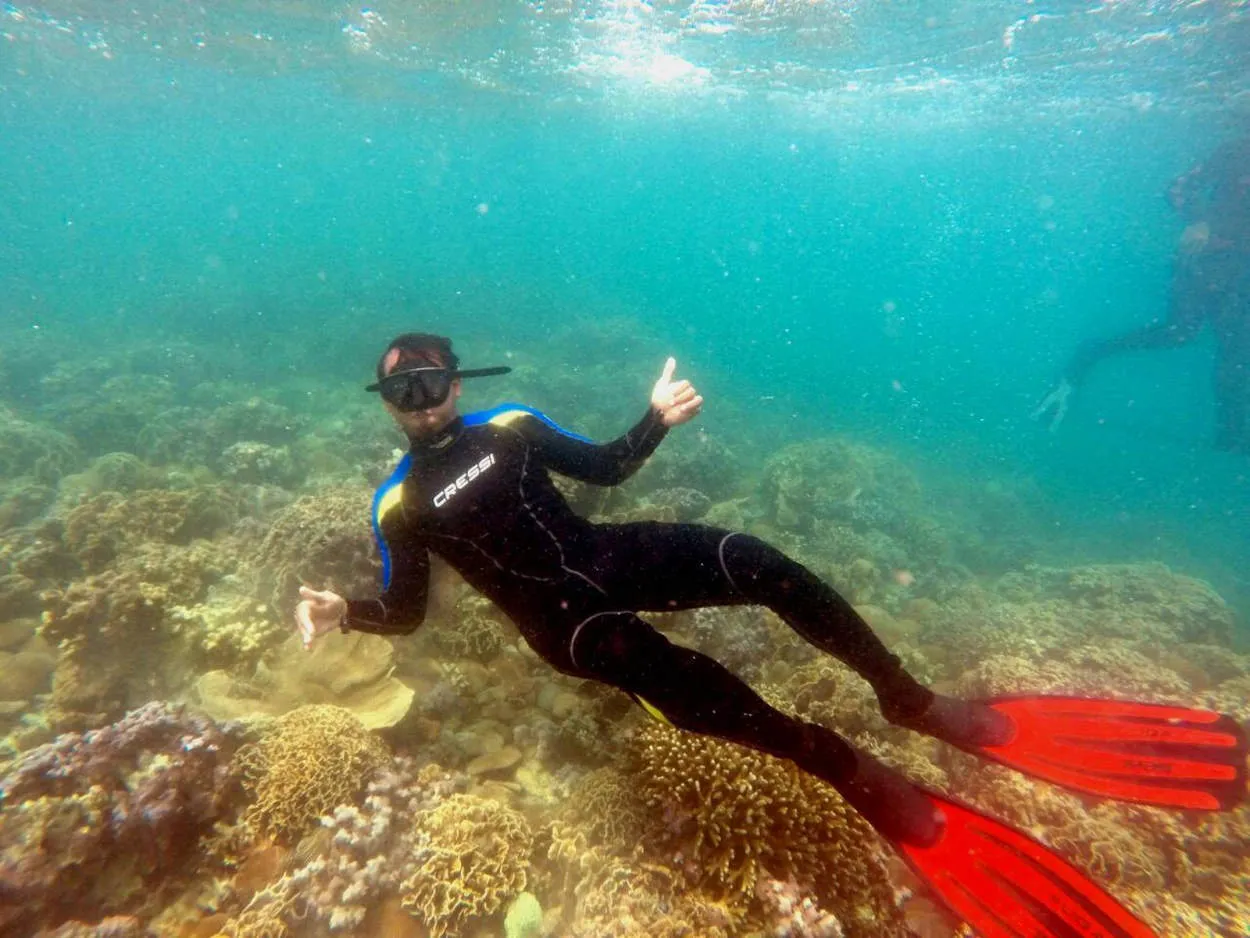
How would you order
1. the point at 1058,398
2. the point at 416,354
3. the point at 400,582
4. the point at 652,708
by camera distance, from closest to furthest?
the point at 652,708 → the point at 416,354 → the point at 400,582 → the point at 1058,398

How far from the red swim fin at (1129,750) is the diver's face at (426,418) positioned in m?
3.98

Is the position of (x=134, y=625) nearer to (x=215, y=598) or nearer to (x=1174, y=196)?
(x=215, y=598)

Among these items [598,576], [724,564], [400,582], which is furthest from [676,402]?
[400,582]

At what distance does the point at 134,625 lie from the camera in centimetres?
610

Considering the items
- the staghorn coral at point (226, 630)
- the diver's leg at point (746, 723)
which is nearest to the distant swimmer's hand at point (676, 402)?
the diver's leg at point (746, 723)

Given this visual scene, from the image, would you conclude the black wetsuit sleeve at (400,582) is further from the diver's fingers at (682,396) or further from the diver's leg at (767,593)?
the diver's fingers at (682,396)

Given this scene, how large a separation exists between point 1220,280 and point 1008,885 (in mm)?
28715

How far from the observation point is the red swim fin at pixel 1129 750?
354 centimetres

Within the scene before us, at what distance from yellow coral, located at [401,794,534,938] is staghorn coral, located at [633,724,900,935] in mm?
973

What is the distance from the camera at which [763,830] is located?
3.33 m

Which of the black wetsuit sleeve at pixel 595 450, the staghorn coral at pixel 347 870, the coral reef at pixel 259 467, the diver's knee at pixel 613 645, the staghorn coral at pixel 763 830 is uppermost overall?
the black wetsuit sleeve at pixel 595 450

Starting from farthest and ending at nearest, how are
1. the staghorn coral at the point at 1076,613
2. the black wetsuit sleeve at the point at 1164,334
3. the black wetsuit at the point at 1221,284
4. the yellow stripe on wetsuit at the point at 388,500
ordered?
the black wetsuit sleeve at the point at 1164,334 < the black wetsuit at the point at 1221,284 < the staghorn coral at the point at 1076,613 < the yellow stripe on wetsuit at the point at 388,500

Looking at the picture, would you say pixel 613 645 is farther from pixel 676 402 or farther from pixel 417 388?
pixel 417 388

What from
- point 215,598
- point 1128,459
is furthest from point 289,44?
point 1128,459
